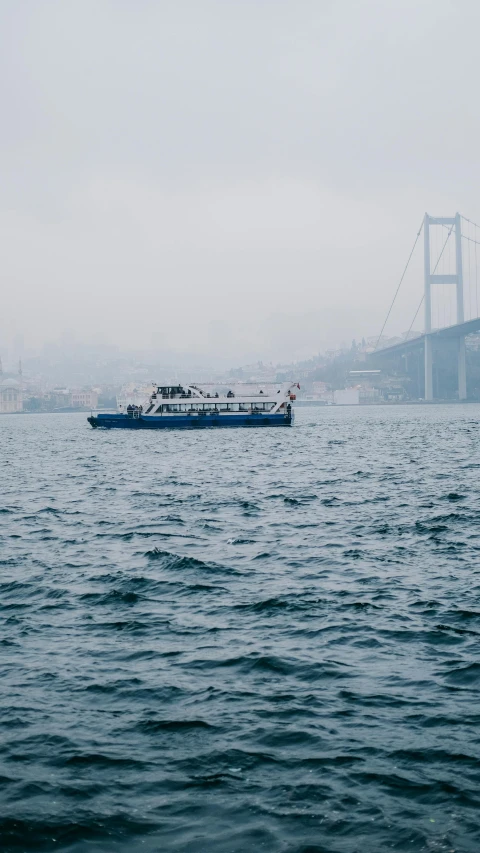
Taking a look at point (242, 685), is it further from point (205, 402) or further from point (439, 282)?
point (439, 282)

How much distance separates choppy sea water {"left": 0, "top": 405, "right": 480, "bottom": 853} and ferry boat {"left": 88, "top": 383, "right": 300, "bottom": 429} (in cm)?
5802

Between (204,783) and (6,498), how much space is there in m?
22.1

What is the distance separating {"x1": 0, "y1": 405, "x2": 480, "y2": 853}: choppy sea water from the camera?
5.89m

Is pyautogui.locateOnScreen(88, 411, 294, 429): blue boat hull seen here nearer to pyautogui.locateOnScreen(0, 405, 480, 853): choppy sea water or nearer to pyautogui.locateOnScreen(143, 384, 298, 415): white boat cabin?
pyautogui.locateOnScreen(143, 384, 298, 415): white boat cabin

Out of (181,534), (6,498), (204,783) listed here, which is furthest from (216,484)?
(204,783)

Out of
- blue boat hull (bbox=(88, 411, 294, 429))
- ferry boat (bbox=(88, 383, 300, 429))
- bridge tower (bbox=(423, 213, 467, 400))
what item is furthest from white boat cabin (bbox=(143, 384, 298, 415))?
bridge tower (bbox=(423, 213, 467, 400))

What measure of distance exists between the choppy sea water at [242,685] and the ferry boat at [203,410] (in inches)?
2284

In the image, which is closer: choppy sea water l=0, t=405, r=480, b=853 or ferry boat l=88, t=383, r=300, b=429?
choppy sea water l=0, t=405, r=480, b=853

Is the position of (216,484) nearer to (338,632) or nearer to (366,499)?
(366,499)

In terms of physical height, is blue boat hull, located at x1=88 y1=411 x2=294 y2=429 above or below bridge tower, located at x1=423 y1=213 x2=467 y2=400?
below

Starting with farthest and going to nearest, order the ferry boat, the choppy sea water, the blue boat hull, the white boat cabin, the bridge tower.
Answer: the bridge tower → the white boat cabin → the ferry boat → the blue boat hull → the choppy sea water

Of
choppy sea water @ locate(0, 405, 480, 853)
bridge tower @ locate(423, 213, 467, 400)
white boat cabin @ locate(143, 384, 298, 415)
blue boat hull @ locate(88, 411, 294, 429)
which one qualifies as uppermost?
bridge tower @ locate(423, 213, 467, 400)

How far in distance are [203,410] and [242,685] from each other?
7150 cm

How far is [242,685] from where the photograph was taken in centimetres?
852
